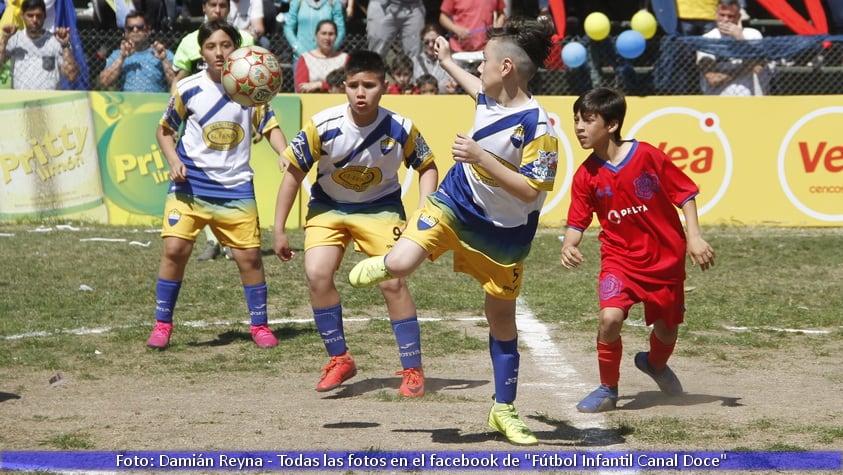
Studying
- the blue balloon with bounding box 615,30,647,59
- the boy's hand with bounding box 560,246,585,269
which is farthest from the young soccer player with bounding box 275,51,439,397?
the blue balloon with bounding box 615,30,647,59

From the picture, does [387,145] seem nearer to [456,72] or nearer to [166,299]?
[456,72]

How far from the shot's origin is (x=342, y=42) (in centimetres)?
1555

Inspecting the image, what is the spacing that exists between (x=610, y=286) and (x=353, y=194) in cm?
173

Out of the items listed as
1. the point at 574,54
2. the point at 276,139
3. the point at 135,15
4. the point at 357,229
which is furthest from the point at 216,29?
the point at 574,54

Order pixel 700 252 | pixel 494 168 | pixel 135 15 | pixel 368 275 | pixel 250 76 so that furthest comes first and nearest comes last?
pixel 135 15 → pixel 250 76 → pixel 700 252 → pixel 368 275 → pixel 494 168

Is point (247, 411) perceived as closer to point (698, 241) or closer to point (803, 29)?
point (698, 241)

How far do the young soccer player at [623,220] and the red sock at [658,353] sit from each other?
0.26 meters

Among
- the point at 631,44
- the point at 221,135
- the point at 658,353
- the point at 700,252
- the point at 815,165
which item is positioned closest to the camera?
→ the point at 700,252

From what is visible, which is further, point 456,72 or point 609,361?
point 609,361

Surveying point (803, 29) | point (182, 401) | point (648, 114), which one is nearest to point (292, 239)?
point (648, 114)

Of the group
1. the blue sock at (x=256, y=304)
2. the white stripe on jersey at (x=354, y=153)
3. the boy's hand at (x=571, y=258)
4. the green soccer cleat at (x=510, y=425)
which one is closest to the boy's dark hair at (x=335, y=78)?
the blue sock at (x=256, y=304)

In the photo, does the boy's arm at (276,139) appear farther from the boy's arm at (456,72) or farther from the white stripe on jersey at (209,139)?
the boy's arm at (456,72)

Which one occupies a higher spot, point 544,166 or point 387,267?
point 544,166

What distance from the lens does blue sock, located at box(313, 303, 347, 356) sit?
7246 mm
